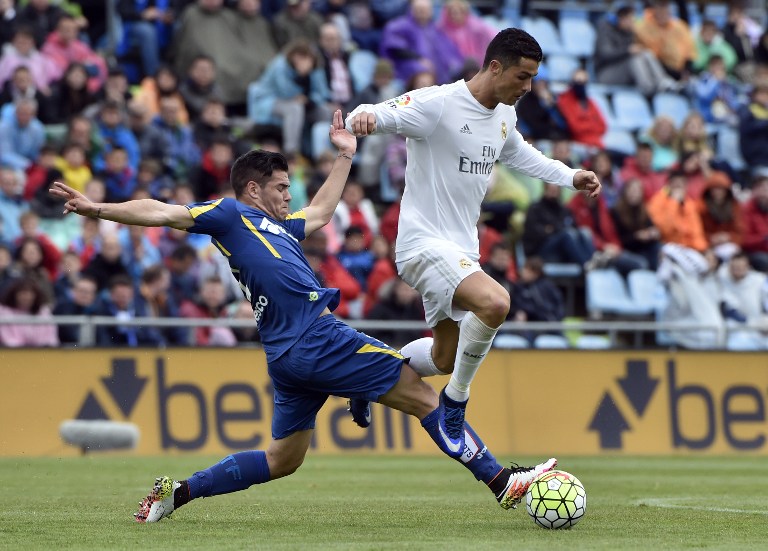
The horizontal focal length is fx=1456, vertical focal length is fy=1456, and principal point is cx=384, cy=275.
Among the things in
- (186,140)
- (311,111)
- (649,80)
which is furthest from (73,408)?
(649,80)

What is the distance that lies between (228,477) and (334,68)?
502 inches

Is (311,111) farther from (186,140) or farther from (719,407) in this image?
(719,407)

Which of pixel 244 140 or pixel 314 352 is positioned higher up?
pixel 244 140

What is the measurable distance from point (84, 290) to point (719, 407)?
749 centimetres

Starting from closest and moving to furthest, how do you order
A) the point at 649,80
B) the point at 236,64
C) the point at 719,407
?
the point at 719,407
the point at 236,64
the point at 649,80

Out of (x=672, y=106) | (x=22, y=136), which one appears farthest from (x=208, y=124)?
(x=672, y=106)

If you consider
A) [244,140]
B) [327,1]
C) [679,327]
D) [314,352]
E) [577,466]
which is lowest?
[577,466]

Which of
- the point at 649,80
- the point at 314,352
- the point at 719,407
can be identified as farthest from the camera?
the point at 649,80

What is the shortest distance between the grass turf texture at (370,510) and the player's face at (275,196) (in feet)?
6.15

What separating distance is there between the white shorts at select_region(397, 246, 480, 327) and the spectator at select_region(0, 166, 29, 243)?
8834mm

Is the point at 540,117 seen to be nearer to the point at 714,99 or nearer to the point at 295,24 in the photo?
the point at 295,24

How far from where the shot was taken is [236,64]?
2084cm

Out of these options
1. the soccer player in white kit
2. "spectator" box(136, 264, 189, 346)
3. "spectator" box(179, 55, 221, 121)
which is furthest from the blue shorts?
"spectator" box(179, 55, 221, 121)

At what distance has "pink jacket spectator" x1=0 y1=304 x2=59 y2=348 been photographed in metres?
15.6
